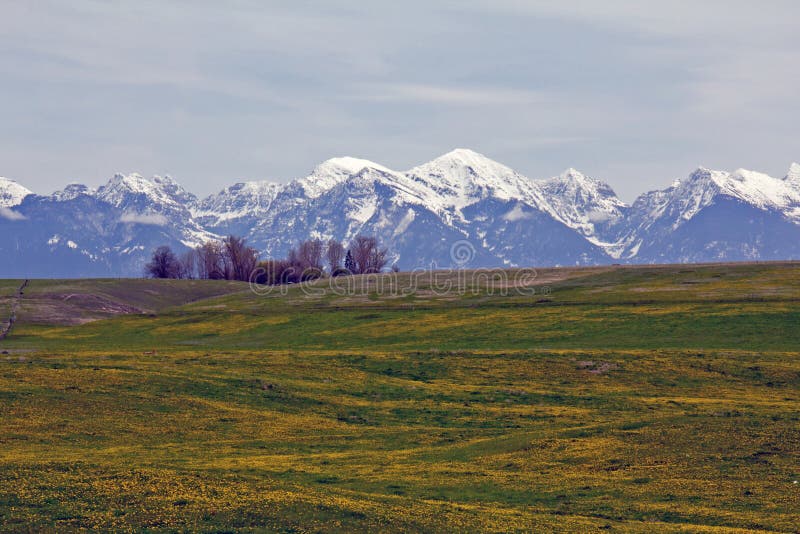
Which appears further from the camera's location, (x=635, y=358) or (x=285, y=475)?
(x=635, y=358)

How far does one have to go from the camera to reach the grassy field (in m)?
39.8

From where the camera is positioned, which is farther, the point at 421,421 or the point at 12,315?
the point at 12,315

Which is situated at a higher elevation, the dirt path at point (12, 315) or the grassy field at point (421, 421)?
the dirt path at point (12, 315)

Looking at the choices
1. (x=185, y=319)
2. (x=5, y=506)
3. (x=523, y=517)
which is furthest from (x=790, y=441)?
(x=185, y=319)

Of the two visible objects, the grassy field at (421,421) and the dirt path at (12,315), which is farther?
the dirt path at (12,315)

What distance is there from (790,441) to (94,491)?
126 feet

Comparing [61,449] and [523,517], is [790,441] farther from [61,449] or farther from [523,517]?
[61,449]

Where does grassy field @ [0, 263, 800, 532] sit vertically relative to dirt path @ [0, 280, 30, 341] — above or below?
below

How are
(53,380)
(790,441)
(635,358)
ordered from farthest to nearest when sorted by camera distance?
(635,358) < (53,380) < (790,441)

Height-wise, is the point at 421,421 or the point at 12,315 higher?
the point at 12,315

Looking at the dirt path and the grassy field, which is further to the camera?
the dirt path

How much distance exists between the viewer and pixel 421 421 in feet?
228

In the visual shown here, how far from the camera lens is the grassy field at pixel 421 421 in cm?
3984

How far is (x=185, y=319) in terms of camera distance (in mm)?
151250
